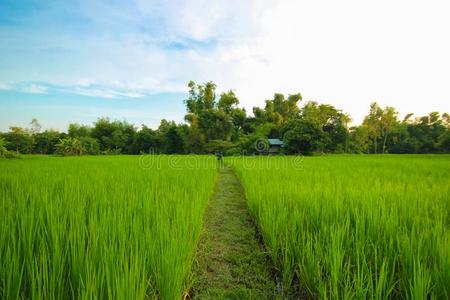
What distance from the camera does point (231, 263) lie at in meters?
2.08

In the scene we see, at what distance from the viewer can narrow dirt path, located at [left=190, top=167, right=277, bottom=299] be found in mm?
1634

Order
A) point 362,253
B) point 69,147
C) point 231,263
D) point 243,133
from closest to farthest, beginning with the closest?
point 362,253, point 231,263, point 69,147, point 243,133

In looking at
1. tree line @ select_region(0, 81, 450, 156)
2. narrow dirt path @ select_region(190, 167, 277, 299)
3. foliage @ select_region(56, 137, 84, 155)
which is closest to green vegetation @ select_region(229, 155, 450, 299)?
narrow dirt path @ select_region(190, 167, 277, 299)

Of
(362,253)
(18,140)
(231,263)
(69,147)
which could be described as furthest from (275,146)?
(18,140)

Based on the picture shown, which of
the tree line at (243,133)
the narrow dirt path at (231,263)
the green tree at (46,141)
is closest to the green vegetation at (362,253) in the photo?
the narrow dirt path at (231,263)

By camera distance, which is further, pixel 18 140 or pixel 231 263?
pixel 18 140

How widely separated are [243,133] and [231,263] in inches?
1074

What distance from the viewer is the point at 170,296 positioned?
128 cm

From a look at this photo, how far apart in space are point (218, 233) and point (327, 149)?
2931 centimetres

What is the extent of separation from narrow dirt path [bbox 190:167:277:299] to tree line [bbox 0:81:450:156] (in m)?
19.6

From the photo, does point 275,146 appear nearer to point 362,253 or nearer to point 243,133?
point 243,133

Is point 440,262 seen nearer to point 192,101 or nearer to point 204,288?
point 204,288

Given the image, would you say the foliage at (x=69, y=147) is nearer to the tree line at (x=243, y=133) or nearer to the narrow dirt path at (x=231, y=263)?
the tree line at (x=243, y=133)

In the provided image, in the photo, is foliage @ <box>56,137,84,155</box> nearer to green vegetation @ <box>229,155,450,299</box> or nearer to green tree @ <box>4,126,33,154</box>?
green tree @ <box>4,126,33,154</box>
